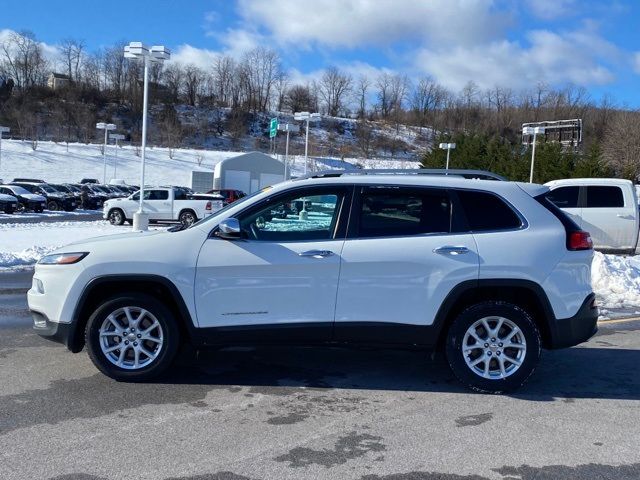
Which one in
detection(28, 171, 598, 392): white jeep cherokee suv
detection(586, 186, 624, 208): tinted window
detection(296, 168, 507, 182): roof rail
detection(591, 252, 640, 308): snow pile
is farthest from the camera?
detection(586, 186, 624, 208): tinted window

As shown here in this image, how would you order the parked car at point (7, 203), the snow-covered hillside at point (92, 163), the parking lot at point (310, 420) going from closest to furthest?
1. the parking lot at point (310, 420)
2. the parked car at point (7, 203)
3. the snow-covered hillside at point (92, 163)

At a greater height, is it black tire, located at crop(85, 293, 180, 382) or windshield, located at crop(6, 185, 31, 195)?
windshield, located at crop(6, 185, 31, 195)

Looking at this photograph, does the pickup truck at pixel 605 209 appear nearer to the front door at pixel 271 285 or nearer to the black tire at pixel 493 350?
the black tire at pixel 493 350

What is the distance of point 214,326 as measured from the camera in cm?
518

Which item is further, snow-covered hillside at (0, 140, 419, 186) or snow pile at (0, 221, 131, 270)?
snow-covered hillside at (0, 140, 419, 186)

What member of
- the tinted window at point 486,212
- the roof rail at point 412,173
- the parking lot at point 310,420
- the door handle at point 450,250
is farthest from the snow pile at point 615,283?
the door handle at point 450,250

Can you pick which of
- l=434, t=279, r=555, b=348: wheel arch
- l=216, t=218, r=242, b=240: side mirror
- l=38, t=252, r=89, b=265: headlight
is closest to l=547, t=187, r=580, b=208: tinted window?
l=434, t=279, r=555, b=348: wheel arch

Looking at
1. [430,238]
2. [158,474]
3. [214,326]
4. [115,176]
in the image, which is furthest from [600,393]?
[115,176]

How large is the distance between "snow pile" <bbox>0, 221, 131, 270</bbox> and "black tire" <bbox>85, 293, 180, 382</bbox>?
657cm

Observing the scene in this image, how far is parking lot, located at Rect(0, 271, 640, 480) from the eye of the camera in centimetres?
386

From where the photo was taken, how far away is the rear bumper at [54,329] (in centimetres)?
522

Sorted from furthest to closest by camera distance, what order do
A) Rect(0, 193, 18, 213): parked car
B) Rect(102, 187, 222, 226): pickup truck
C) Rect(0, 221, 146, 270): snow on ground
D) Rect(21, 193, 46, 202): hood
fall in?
Rect(21, 193, 46, 202): hood → Rect(0, 193, 18, 213): parked car → Rect(102, 187, 222, 226): pickup truck → Rect(0, 221, 146, 270): snow on ground

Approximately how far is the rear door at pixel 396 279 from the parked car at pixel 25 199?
107 ft

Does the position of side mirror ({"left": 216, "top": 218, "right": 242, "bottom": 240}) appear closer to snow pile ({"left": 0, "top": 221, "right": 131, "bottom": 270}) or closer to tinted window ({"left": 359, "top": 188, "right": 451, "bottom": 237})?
tinted window ({"left": 359, "top": 188, "right": 451, "bottom": 237})
